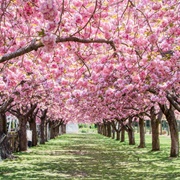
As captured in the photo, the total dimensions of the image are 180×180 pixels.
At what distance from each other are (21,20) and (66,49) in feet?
4.84

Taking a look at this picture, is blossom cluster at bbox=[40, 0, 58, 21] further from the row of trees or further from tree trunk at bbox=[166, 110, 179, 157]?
tree trunk at bbox=[166, 110, 179, 157]

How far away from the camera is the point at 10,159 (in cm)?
1986

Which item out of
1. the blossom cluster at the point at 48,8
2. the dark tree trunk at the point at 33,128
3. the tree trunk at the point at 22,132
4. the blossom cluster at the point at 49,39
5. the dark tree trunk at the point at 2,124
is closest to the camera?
the blossom cluster at the point at 48,8

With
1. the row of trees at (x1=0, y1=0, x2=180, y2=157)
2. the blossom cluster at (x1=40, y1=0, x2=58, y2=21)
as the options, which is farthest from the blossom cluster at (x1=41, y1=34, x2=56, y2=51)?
the blossom cluster at (x1=40, y1=0, x2=58, y2=21)

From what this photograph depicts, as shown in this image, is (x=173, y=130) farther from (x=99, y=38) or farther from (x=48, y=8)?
(x=48, y=8)

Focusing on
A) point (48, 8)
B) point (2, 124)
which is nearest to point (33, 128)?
point (2, 124)

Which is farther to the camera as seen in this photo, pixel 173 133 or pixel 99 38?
pixel 173 133

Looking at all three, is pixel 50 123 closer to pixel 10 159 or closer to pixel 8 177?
pixel 10 159

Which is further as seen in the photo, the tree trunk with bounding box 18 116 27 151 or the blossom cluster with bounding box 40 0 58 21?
the tree trunk with bounding box 18 116 27 151

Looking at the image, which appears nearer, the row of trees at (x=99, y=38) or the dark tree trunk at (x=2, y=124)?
the row of trees at (x=99, y=38)

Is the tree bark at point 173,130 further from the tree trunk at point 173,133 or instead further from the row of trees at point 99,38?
the row of trees at point 99,38

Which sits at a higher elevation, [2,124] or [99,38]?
[99,38]

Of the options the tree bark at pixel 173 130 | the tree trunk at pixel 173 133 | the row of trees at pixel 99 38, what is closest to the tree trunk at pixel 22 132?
the tree bark at pixel 173 130

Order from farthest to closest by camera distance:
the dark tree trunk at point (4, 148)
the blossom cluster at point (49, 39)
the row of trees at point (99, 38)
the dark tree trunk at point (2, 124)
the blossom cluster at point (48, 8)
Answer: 1. the dark tree trunk at point (2, 124)
2. the dark tree trunk at point (4, 148)
3. the row of trees at point (99, 38)
4. the blossom cluster at point (49, 39)
5. the blossom cluster at point (48, 8)
